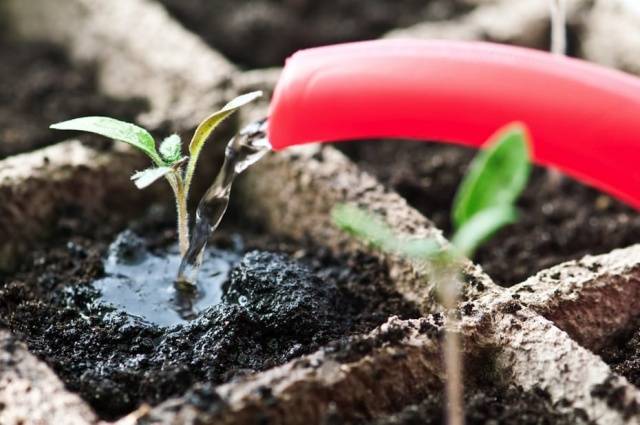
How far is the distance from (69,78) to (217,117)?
100cm

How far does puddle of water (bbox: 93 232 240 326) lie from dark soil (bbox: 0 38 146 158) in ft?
1.51

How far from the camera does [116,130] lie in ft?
4.04

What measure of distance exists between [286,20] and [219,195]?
3.29 feet

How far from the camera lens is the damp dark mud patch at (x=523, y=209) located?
5.43 feet

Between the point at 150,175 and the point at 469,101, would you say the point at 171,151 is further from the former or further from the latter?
the point at 469,101

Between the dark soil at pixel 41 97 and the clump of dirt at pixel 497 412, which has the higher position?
the clump of dirt at pixel 497 412

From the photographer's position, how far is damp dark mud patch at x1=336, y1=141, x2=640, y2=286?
1.66m

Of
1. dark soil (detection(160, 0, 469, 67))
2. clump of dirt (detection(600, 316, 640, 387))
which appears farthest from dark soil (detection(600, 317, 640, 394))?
dark soil (detection(160, 0, 469, 67))

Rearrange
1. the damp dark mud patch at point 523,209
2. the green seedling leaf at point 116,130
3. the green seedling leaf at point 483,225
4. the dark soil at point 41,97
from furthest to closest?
1. the dark soil at point 41,97
2. the damp dark mud patch at point 523,209
3. the green seedling leaf at point 116,130
4. the green seedling leaf at point 483,225

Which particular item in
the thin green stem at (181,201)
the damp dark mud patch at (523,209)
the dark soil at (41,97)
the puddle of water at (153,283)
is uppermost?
the damp dark mud patch at (523,209)

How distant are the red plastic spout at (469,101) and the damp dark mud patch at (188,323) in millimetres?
243

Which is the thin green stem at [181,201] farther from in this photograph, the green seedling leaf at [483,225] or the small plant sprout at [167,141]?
the green seedling leaf at [483,225]

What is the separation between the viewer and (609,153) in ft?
3.69

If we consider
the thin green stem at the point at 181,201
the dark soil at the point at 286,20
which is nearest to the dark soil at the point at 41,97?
the dark soil at the point at 286,20
